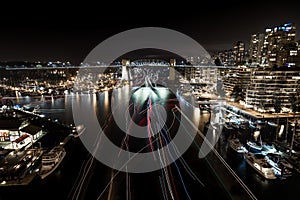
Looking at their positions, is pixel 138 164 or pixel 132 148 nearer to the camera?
pixel 138 164

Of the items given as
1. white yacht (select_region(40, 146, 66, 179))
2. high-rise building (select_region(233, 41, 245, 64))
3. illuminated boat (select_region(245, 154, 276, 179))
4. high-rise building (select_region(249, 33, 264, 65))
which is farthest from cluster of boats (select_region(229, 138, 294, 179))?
high-rise building (select_region(233, 41, 245, 64))

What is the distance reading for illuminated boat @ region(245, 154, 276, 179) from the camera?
307cm

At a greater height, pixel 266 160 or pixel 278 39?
pixel 278 39

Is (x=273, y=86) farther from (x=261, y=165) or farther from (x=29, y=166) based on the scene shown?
(x=29, y=166)

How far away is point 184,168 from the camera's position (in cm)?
330

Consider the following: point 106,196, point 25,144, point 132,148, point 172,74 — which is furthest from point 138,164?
point 172,74

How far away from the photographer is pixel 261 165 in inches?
125

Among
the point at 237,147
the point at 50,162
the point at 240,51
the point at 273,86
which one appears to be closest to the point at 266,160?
the point at 237,147

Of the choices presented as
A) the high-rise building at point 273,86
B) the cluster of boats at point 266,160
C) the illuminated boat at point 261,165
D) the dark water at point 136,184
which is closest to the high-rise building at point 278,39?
the high-rise building at point 273,86

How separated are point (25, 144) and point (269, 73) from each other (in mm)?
8733

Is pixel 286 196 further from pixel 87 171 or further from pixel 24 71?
pixel 24 71

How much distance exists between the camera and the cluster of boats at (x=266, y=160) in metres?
3.11

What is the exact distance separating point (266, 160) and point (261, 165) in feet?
0.89

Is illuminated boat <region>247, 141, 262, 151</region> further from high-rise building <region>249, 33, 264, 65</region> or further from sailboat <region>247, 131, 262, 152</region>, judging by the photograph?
high-rise building <region>249, 33, 264, 65</region>
